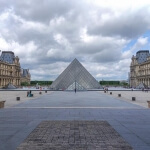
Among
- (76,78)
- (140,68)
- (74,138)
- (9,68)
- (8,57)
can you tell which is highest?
(8,57)

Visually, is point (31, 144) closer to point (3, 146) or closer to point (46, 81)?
point (3, 146)

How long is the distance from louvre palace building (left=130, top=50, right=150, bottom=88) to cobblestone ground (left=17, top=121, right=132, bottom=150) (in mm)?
90494

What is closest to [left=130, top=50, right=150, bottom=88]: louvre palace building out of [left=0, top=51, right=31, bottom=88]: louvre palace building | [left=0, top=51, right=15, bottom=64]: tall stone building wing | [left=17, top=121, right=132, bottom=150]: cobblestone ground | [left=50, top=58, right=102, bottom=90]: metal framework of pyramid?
[left=50, top=58, right=102, bottom=90]: metal framework of pyramid

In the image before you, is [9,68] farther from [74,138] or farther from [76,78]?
[74,138]

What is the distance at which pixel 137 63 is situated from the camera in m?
107

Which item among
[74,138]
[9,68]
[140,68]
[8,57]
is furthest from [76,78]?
[8,57]

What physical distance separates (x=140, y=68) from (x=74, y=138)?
10348 centimetres

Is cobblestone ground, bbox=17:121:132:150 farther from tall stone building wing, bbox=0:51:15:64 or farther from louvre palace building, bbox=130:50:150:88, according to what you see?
tall stone building wing, bbox=0:51:15:64

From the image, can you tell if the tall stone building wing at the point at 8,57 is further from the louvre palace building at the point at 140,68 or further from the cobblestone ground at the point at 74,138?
the cobblestone ground at the point at 74,138

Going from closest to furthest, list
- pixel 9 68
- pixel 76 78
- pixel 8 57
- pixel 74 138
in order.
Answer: pixel 74 138, pixel 76 78, pixel 9 68, pixel 8 57

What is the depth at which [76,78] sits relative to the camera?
48.9 meters

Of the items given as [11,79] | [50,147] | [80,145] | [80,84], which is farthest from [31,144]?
[11,79]

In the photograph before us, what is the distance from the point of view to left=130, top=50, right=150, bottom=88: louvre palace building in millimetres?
94188

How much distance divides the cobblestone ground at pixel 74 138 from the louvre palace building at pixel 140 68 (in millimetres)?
90494
